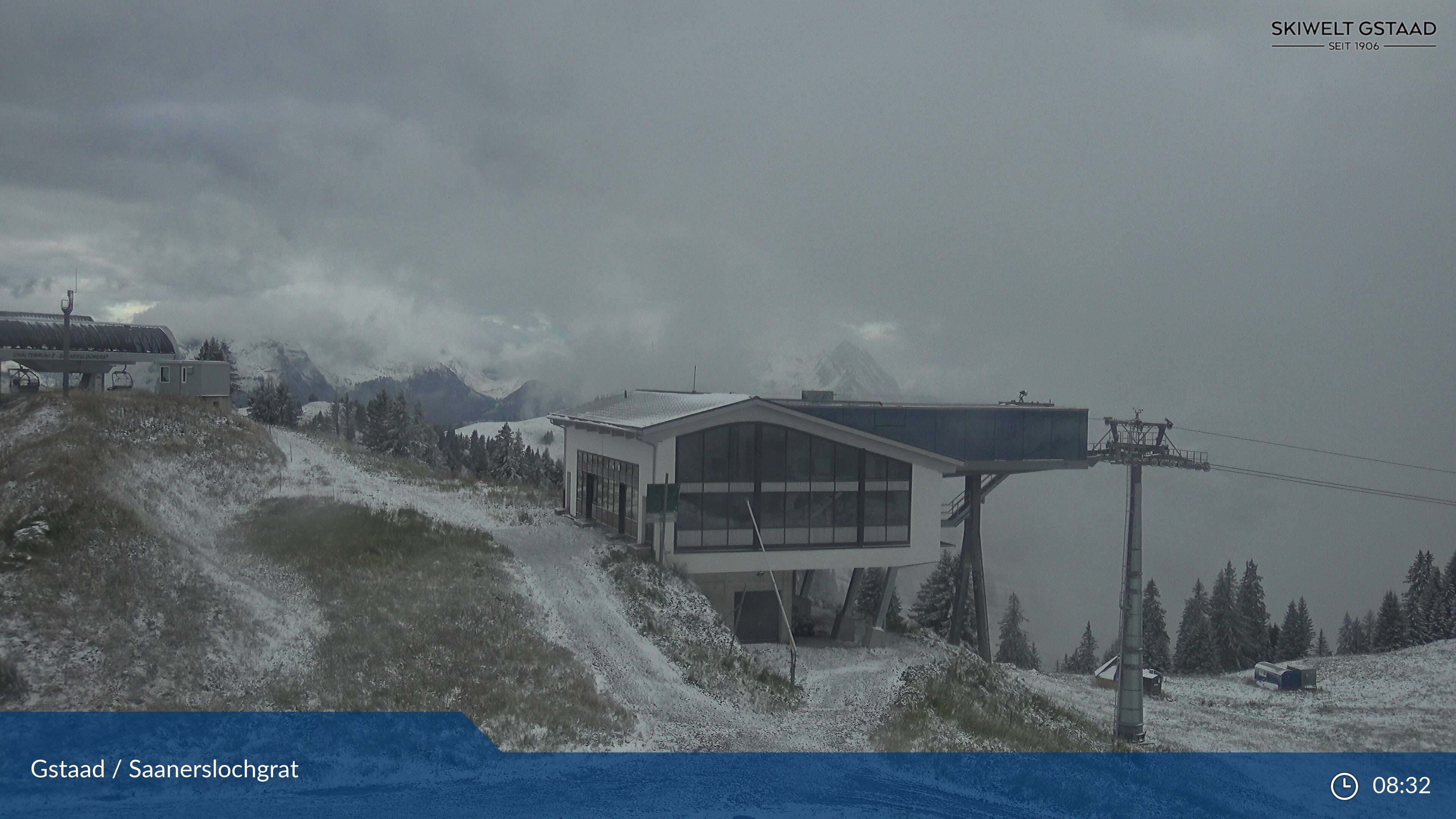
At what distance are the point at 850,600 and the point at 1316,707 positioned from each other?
89.2ft

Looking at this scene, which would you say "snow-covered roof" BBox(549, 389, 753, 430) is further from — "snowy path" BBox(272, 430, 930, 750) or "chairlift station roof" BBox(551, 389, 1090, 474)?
"snowy path" BBox(272, 430, 930, 750)

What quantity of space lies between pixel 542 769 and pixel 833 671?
13860 mm

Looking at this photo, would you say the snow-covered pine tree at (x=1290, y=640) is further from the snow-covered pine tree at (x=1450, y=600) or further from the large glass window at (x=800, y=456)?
the large glass window at (x=800, y=456)

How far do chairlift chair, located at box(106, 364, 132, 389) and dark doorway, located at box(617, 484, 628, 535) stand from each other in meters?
25.3

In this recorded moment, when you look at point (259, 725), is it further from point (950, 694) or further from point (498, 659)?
point (950, 694)

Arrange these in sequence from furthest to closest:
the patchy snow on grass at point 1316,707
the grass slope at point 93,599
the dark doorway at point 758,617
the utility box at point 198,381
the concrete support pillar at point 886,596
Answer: the utility box at point 198,381, the concrete support pillar at point 886,596, the patchy snow on grass at point 1316,707, the dark doorway at point 758,617, the grass slope at point 93,599

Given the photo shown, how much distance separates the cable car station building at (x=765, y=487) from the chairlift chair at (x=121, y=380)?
2251 cm

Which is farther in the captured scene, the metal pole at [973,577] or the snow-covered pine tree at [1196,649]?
the snow-covered pine tree at [1196,649]

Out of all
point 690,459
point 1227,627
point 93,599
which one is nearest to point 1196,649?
point 1227,627

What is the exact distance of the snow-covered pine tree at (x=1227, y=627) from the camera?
79.1 m

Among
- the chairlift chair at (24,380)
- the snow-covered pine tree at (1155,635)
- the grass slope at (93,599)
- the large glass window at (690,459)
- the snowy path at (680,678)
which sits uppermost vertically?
the chairlift chair at (24,380)

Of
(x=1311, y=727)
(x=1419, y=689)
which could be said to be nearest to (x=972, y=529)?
(x=1311, y=727)

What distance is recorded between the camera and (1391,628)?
79.1 meters

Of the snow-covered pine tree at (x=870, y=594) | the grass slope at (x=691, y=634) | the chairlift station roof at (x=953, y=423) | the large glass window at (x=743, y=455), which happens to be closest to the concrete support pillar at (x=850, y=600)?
the chairlift station roof at (x=953, y=423)
